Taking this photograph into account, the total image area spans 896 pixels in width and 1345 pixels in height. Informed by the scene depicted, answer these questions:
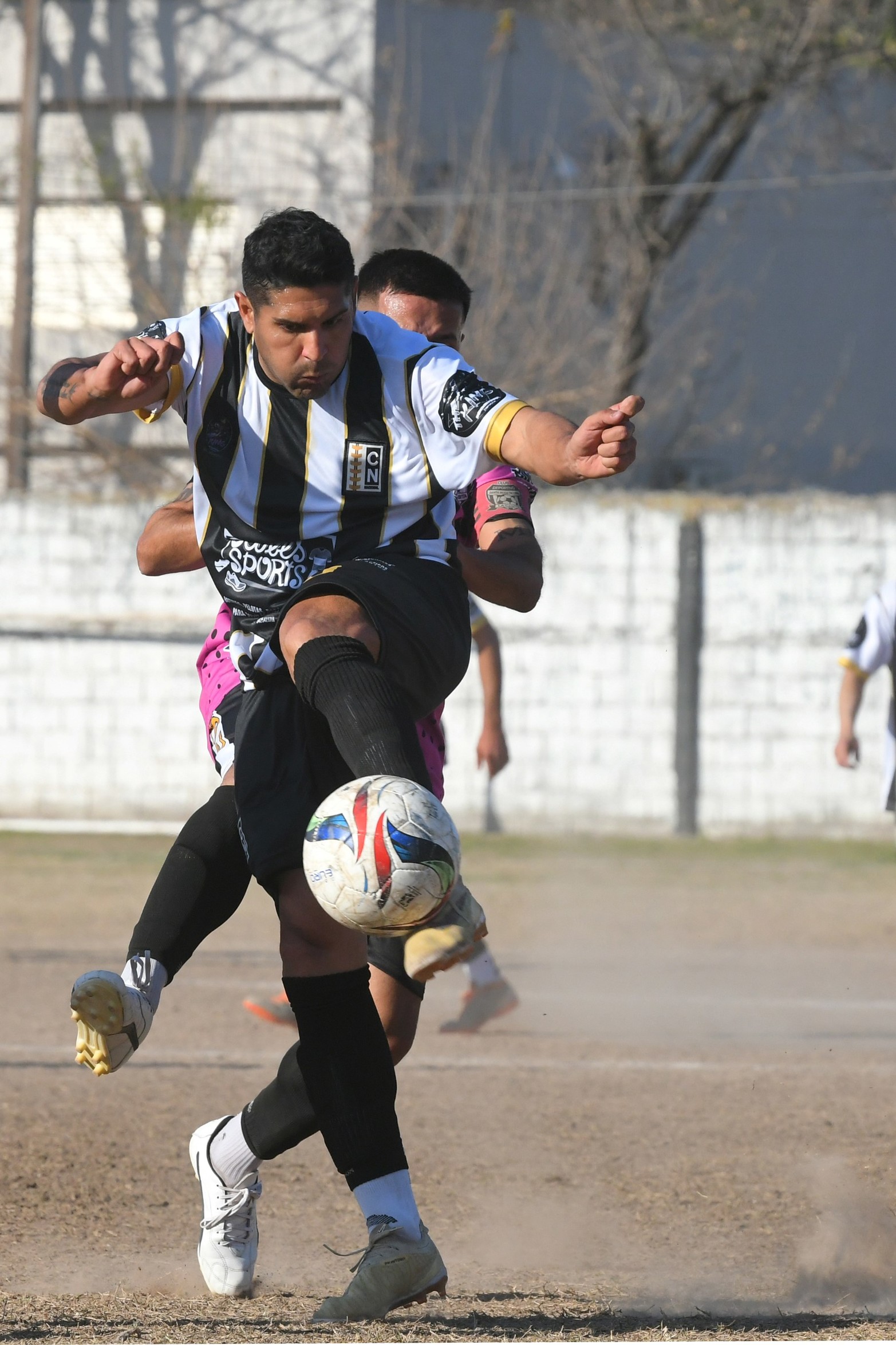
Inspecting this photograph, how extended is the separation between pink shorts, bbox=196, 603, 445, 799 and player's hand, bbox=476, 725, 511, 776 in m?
3.06

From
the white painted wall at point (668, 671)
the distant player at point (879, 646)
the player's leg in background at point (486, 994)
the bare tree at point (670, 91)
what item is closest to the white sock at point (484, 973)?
the player's leg in background at point (486, 994)

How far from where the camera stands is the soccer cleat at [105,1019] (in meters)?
3.62

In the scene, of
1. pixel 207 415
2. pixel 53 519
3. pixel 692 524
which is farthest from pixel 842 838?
pixel 207 415

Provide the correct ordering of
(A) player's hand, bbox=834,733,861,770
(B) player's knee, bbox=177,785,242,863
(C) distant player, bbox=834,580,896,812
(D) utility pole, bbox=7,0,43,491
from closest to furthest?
(B) player's knee, bbox=177,785,242,863 → (C) distant player, bbox=834,580,896,812 → (A) player's hand, bbox=834,733,861,770 → (D) utility pole, bbox=7,0,43,491

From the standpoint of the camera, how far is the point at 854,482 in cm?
2511

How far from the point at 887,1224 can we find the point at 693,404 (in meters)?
18.2

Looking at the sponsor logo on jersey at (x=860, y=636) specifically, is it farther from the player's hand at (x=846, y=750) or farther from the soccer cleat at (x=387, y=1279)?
the soccer cleat at (x=387, y=1279)

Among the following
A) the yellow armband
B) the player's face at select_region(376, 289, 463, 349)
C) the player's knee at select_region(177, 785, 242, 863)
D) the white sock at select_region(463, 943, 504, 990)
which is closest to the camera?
the yellow armband

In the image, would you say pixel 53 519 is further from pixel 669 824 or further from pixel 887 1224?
pixel 887 1224

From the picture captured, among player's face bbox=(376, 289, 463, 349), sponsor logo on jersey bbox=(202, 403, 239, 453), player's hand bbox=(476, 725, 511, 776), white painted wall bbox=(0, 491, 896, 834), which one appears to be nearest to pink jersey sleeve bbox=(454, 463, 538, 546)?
player's face bbox=(376, 289, 463, 349)

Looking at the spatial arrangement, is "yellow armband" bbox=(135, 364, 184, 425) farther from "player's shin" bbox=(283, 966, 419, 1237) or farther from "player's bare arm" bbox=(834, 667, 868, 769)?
"player's bare arm" bbox=(834, 667, 868, 769)

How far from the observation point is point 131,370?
3.50m

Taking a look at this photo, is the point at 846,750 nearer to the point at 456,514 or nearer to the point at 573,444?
the point at 456,514

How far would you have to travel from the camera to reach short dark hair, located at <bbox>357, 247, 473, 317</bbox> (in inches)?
190
